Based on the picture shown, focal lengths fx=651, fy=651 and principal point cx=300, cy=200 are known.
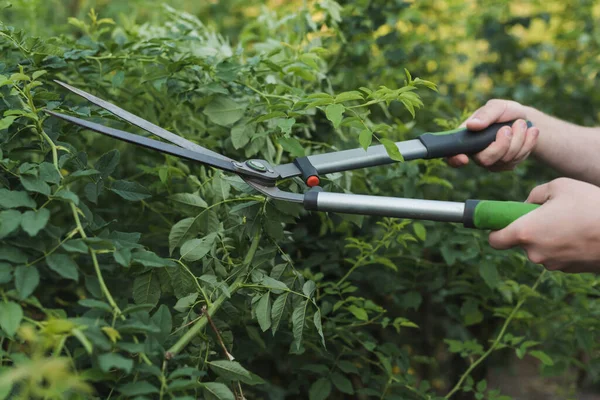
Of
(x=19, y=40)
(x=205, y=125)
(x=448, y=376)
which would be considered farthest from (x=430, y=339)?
(x=19, y=40)

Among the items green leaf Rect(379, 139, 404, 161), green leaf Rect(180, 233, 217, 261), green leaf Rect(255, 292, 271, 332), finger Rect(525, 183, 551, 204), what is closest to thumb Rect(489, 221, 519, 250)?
finger Rect(525, 183, 551, 204)

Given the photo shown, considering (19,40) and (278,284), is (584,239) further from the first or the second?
(19,40)

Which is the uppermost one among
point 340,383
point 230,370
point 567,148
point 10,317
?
point 10,317

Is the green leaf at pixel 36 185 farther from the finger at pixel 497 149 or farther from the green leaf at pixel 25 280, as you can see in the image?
the finger at pixel 497 149

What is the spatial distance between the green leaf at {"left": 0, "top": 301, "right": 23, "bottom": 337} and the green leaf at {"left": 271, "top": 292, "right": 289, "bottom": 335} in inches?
19.0

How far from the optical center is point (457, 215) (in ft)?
4.19

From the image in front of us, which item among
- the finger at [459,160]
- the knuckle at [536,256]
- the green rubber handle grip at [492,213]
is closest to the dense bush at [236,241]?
the finger at [459,160]

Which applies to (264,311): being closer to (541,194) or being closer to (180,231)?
(180,231)

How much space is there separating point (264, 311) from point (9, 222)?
494mm

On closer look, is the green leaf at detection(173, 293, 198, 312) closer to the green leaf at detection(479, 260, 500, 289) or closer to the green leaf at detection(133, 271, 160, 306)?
the green leaf at detection(133, 271, 160, 306)

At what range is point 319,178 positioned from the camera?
4.78 feet

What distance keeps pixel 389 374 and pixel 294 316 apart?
1.42 feet

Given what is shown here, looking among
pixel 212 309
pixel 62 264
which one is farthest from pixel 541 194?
pixel 62 264

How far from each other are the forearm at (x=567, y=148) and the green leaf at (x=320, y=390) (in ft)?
2.83
